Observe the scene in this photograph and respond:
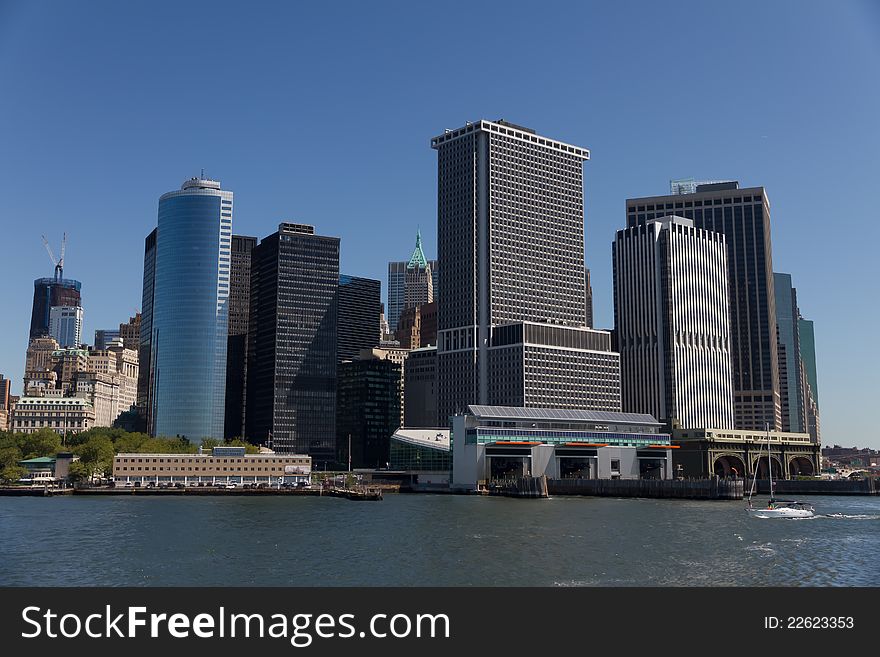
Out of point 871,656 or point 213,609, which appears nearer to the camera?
point 871,656

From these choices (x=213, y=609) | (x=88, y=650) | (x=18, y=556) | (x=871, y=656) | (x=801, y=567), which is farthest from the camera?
(x=18, y=556)

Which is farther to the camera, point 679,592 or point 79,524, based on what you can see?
point 79,524

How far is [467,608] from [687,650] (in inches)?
674

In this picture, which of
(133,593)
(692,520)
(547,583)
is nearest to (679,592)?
(547,583)

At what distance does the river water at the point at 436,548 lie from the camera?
247ft

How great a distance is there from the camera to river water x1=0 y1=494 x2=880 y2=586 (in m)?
75.4

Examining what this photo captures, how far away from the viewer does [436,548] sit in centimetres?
9838

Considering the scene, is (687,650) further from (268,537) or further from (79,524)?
(79,524)

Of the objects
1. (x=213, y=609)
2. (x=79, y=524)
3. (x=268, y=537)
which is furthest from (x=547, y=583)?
(x=79, y=524)

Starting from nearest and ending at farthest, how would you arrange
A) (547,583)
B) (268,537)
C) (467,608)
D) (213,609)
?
(213,609) → (467,608) → (547,583) → (268,537)

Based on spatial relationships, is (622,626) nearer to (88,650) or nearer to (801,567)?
(88,650)

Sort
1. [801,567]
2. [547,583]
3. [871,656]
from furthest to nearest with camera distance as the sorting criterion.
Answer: [801,567] < [547,583] < [871,656]

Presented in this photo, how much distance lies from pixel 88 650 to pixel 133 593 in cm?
305

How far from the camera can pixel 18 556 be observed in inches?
3580
